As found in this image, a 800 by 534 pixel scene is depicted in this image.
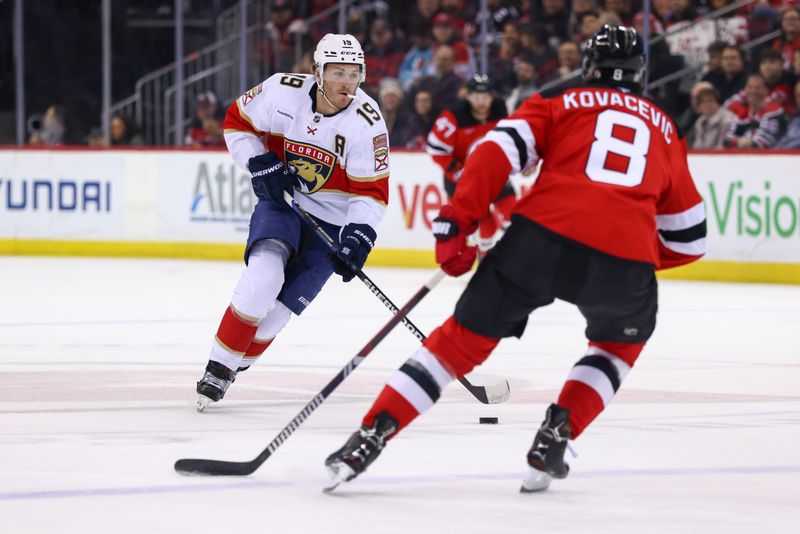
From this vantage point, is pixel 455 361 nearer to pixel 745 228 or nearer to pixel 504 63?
pixel 745 228

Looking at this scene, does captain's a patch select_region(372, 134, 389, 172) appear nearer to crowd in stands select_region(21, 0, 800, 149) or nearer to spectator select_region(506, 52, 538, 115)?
crowd in stands select_region(21, 0, 800, 149)

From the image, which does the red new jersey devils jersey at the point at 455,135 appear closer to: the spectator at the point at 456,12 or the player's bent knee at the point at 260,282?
the spectator at the point at 456,12

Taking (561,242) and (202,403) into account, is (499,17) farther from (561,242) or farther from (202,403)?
(561,242)

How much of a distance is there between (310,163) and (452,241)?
5.38 feet

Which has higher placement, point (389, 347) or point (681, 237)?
point (681, 237)

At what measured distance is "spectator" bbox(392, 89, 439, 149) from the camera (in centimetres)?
1087

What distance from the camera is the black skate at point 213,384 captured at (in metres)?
4.55

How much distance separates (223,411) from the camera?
4574 millimetres

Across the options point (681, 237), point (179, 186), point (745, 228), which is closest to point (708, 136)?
point (745, 228)

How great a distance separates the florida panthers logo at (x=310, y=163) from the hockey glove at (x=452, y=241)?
5.00 ft

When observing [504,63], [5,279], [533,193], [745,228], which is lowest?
[5,279]

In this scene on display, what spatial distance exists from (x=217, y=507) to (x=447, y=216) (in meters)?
0.81

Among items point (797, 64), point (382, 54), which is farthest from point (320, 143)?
point (382, 54)

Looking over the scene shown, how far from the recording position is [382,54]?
12.3 m
